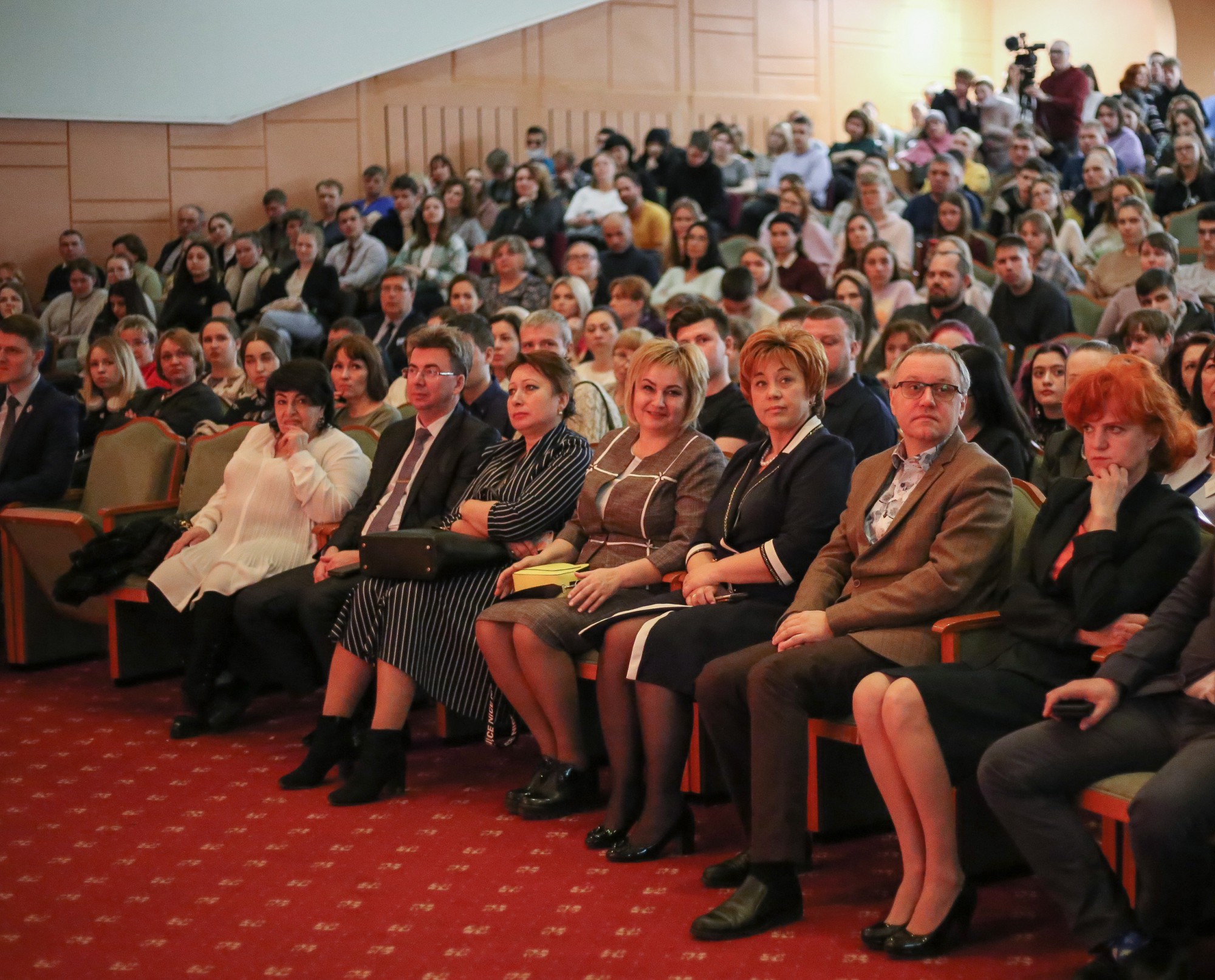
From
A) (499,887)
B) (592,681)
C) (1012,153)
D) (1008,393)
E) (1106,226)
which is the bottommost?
(499,887)

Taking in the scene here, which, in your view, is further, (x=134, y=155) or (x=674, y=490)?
(x=134, y=155)

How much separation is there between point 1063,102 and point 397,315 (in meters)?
5.25

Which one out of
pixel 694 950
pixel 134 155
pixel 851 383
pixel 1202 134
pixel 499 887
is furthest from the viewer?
pixel 134 155

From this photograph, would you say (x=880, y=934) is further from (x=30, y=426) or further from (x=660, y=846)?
(x=30, y=426)

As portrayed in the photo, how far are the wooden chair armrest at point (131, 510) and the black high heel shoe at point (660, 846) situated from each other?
213 centimetres

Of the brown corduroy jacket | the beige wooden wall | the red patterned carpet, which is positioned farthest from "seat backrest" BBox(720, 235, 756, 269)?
the brown corduroy jacket

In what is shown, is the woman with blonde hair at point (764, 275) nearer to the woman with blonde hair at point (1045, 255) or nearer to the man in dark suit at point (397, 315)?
the woman with blonde hair at point (1045, 255)

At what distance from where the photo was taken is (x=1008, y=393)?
314 centimetres

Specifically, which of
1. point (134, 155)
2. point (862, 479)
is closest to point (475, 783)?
point (862, 479)

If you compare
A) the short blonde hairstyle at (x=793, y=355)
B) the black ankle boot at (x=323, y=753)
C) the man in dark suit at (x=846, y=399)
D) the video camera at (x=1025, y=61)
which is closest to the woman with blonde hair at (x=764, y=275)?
the man in dark suit at (x=846, y=399)

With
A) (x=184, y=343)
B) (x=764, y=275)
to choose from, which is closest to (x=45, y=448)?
(x=184, y=343)

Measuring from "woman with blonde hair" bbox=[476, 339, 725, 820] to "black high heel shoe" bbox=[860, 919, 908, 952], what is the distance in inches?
35.3

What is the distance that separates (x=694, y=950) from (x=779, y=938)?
15 cm

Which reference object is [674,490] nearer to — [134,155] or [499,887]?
[499,887]
